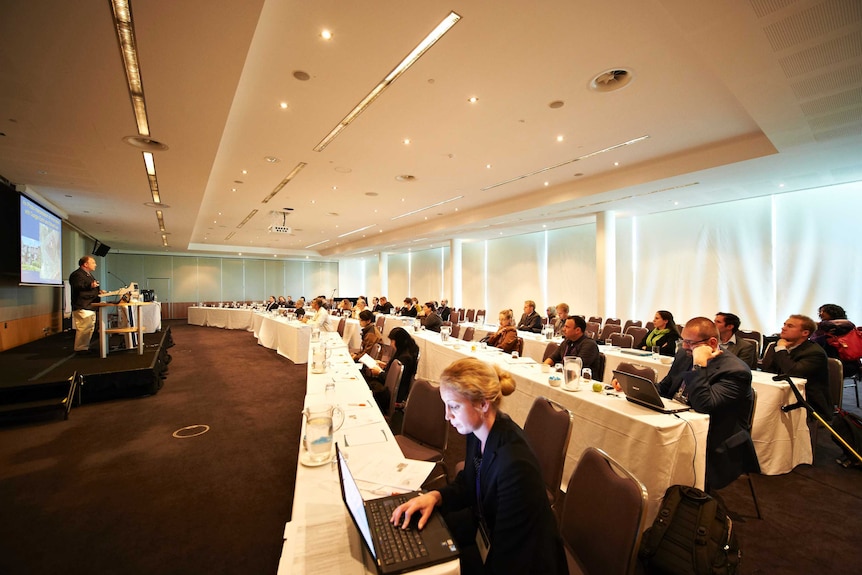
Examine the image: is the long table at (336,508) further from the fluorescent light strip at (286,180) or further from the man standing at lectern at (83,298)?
the man standing at lectern at (83,298)

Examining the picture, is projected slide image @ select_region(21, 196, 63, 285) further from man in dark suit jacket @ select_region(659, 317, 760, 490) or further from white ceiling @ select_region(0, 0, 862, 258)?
man in dark suit jacket @ select_region(659, 317, 760, 490)

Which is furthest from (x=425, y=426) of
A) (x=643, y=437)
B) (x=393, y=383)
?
(x=643, y=437)

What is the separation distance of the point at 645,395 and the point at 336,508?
215 cm

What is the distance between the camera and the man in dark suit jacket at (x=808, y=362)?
10.7 ft

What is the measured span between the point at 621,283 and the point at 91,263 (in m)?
11.6

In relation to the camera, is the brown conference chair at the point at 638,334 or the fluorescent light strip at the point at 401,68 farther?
the brown conference chair at the point at 638,334

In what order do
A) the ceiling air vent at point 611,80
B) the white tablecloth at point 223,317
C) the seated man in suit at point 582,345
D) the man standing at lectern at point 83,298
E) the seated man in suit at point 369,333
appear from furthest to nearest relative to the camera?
the white tablecloth at point 223,317, the man standing at lectern at point 83,298, the seated man in suit at point 369,333, the seated man in suit at point 582,345, the ceiling air vent at point 611,80

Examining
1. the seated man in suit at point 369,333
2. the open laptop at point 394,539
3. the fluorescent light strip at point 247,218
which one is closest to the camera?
the open laptop at point 394,539

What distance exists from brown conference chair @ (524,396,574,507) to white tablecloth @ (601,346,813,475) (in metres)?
2.28

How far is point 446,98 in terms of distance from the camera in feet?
13.2

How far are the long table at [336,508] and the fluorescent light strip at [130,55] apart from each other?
117 inches

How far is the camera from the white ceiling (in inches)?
104

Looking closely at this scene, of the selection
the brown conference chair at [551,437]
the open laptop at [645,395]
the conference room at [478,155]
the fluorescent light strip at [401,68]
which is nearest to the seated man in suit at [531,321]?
the conference room at [478,155]

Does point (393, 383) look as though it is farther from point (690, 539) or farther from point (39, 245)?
point (39, 245)
